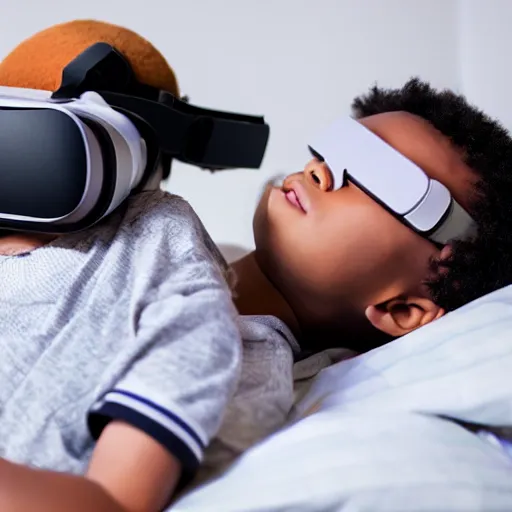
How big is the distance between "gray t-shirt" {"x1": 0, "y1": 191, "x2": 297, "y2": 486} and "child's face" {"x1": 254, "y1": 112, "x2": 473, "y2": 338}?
0.14m

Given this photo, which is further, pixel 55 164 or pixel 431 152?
pixel 431 152

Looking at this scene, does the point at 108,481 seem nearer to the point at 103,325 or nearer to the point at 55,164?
the point at 103,325

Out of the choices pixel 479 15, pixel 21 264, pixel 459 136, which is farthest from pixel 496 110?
pixel 21 264

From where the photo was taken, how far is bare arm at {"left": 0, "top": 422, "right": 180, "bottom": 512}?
16.8 inches

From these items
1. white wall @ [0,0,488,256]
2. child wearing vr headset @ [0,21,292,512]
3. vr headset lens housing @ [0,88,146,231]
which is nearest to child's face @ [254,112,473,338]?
child wearing vr headset @ [0,21,292,512]

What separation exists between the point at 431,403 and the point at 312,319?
0.82ft

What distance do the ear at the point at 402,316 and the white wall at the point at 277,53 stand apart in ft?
1.25

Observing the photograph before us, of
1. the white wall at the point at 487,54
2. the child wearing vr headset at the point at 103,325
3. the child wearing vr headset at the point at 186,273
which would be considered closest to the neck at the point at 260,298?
the child wearing vr headset at the point at 186,273

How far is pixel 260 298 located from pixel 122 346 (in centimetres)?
28

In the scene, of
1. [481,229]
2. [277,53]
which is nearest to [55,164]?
[481,229]

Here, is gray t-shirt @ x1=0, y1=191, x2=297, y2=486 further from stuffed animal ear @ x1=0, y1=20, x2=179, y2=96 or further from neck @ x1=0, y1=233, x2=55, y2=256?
→ stuffed animal ear @ x1=0, y1=20, x2=179, y2=96

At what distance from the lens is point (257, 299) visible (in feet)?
2.57

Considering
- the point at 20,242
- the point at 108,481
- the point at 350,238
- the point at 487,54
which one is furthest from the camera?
the point at 487,54

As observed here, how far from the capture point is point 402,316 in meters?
0.75
